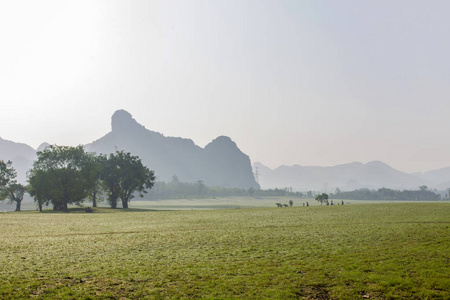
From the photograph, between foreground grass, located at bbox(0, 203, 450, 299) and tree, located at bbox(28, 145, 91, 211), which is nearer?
foreground grass, located at bbox(0, 203, 450, 299)

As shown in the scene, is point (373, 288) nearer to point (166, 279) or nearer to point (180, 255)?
point (166, 279)

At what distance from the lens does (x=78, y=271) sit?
14820mm

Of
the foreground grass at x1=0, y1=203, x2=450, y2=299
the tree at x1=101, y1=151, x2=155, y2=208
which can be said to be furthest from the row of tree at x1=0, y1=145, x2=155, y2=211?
the foreground grass at x1=0, y1=203, x2=450, y2=299

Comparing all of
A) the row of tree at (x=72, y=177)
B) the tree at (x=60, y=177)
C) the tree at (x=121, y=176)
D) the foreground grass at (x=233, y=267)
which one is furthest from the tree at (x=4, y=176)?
the foreground grass at (x=233, y=267)

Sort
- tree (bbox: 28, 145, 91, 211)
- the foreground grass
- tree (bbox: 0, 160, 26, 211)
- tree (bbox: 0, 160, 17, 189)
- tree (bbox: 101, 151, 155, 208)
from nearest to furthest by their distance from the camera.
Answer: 1. the foreground grass
2. tree (bbox: 28, 145, 91, 211)
3. tree (bbox: 0, 160, 26, 211)
4. tree (bbox: 0, 160, 17, 189)
5. tree (bbox: 101, 151, 155, 208)

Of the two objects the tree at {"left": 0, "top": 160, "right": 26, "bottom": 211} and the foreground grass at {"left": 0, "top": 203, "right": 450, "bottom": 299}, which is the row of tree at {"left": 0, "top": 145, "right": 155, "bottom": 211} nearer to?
the tree at {"left": 0, "top": 160, "right": 26, "bottom": 211}

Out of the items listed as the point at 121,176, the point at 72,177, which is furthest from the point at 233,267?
the point at 121,176

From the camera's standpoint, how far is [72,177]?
71562mm

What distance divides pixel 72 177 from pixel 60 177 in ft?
8.32

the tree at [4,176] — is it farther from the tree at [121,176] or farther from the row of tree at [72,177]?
the tree at [121,176]

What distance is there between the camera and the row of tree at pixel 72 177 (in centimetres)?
6950

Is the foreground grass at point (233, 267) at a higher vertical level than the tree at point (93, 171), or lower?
lower

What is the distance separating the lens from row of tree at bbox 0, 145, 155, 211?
69.5 metres

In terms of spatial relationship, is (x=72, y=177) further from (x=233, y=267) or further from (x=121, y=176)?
(x=233, y=267)
